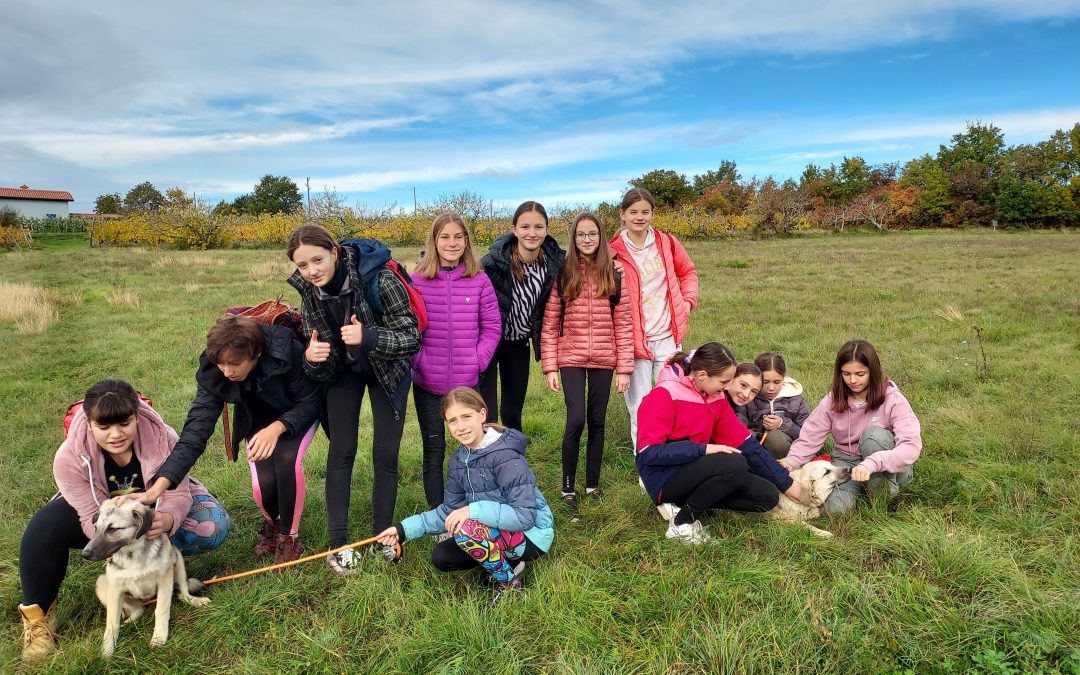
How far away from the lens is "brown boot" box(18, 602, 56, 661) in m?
2.78

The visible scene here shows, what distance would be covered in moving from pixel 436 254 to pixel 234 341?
49.3 inches

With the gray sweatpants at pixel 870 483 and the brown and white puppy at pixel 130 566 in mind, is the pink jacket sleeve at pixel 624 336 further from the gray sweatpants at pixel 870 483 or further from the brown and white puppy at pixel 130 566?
the brown and white puppy at pixel 130 566

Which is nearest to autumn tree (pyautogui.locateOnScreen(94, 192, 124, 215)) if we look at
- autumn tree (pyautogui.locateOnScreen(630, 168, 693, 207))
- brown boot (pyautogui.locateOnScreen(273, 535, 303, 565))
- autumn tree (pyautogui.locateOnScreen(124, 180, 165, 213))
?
autumn tree (pyautogui.locateOnScreen(124, 180, 165, 213))

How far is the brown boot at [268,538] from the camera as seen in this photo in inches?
144

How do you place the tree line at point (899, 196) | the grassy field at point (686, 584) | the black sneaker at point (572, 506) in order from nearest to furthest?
the grassy field at point (686, 584), the black sneaker at point (572, 506), the tree line at point (899, 196)

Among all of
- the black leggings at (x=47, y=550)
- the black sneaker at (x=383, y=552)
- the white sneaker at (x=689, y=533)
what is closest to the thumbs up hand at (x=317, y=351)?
the black sneaker at (x=383, y=552)

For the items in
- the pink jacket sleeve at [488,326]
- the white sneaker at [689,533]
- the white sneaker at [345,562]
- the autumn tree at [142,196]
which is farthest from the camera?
the autumn tree at [142,196]

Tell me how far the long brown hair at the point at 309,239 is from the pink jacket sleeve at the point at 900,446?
3.28 metres

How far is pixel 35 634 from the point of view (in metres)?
2.83

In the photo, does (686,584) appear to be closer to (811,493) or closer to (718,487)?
(718,487)

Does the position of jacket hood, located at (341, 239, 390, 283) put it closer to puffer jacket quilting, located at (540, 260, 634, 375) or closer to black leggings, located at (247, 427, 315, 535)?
black leggings, located at (247, 427, 315, 535)

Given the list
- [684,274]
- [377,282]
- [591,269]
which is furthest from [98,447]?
[684,274]

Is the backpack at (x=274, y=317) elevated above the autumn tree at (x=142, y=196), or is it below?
below

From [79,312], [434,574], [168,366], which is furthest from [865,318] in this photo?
[79,312]
